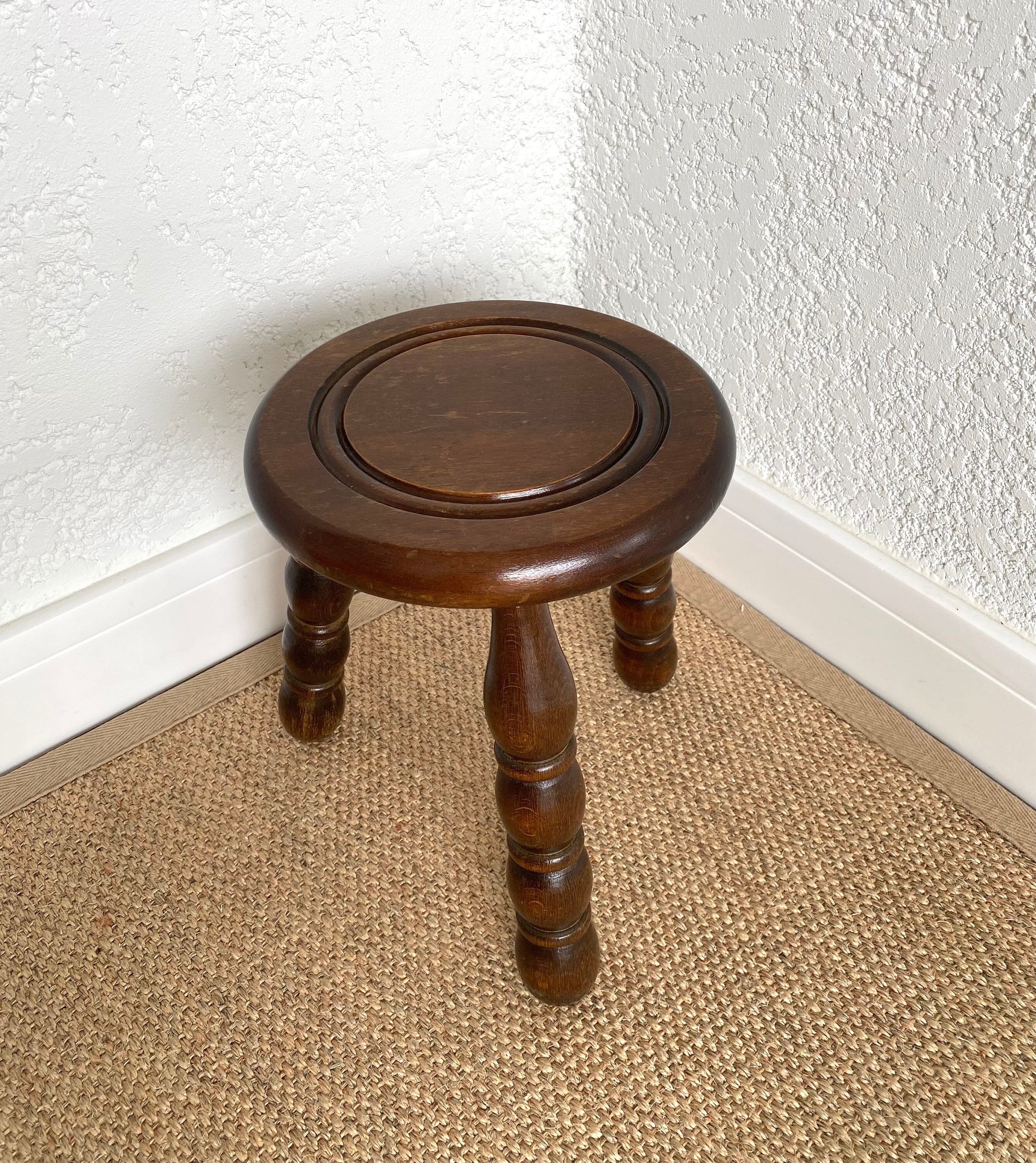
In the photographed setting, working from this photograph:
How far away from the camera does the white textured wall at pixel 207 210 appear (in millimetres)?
683

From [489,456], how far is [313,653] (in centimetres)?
28

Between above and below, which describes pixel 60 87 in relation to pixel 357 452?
above

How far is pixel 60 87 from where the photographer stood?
66cm

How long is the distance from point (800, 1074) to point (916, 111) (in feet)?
1.99

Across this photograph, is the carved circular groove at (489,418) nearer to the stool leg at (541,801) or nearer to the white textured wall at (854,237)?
the stool leg at (541,801)

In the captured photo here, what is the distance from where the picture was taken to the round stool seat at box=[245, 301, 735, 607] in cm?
51

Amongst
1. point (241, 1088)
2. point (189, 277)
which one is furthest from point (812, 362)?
point (241, 1088)

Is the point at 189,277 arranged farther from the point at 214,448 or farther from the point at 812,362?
the point at 812,362

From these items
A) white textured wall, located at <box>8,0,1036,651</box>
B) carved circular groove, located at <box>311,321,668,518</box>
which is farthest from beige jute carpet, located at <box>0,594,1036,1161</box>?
carved circular groove, located at <box>311,321,668,518</box>

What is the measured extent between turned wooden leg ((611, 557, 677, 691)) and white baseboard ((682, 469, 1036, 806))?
4.5 inches

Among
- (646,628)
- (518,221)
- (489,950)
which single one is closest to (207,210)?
(518,221)

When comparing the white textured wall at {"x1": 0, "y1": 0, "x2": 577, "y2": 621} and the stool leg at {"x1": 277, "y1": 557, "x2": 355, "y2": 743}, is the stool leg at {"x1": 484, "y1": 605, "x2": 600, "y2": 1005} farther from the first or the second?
the white textured wall at {"x1": 0, "y1": 0, "x2": 577, "y2": 621}

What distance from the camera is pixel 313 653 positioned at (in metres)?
0.79

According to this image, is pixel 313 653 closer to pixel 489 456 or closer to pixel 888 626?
pixel 489 456
